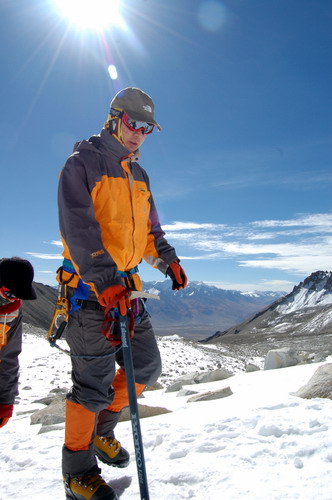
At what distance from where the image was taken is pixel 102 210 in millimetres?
3404

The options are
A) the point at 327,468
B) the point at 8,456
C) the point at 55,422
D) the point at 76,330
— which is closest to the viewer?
the point at 327,468

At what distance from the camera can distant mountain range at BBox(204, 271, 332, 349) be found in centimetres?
11774

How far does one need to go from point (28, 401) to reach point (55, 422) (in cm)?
615

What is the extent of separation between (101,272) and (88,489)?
169 centimetres

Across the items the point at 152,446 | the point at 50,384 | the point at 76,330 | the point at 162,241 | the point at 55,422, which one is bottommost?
the point at 50,384

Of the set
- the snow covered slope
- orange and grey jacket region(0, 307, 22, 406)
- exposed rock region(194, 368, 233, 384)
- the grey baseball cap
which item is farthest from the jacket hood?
exposed rock region(194, 368, 233, 384)

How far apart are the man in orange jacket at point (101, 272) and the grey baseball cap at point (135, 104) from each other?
1 cm

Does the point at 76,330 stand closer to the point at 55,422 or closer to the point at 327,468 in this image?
the point at 327,468

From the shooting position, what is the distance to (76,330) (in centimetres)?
324

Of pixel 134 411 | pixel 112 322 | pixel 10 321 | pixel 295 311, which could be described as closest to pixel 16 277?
pixel 10 321

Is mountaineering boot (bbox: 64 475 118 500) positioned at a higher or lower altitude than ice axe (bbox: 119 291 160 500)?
lower

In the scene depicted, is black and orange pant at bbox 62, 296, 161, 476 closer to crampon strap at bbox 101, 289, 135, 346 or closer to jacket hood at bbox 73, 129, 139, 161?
crampon strap at bbox 101, 289, 135, 346

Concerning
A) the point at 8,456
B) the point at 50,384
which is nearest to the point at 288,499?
the point at 8,456

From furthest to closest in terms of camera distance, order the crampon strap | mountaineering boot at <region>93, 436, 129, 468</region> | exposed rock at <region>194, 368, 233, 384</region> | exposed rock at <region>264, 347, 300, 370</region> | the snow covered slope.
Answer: exposed rock at <region>264, 347, 300, 370</region>
exposed rock at <region>194, 368, 233, 384</region>
mountaineering boot at <region>93, 436, 129, 468</region>
the crampon strap
the snow covered slope
